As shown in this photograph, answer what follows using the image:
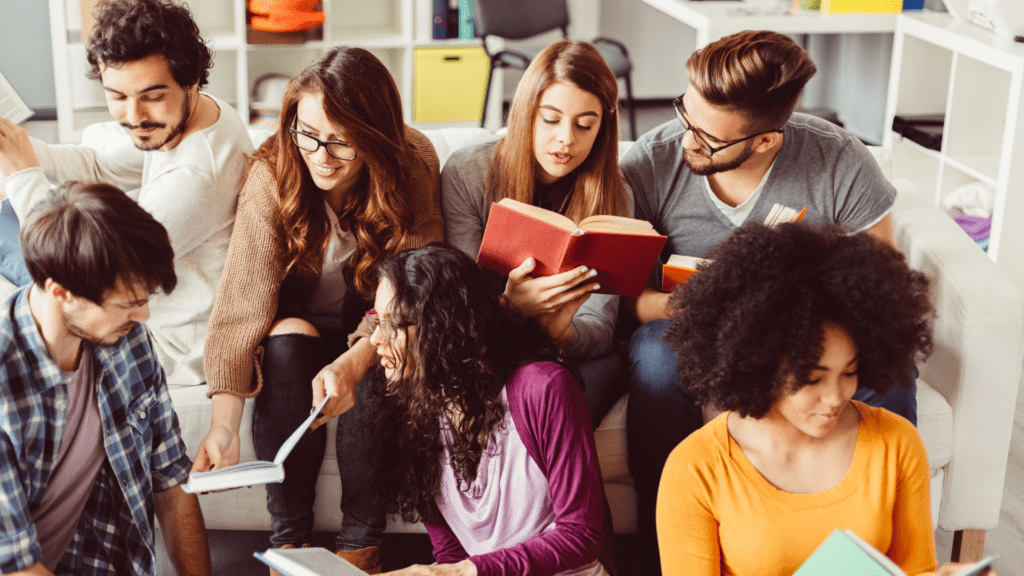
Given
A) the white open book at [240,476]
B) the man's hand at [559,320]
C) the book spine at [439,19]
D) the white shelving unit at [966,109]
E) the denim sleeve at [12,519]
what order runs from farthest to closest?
the book spine at [439,19], the white shelving unit at [966,109], the man's hand at [559,320], the white open book at [240,476], the denim sleeve at [12,519]

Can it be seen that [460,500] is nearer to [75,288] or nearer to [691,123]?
[75,288]

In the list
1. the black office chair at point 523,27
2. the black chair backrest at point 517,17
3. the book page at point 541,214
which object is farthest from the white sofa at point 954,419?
the black chair backrest at point 517,17

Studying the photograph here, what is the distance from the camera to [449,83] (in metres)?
4.45

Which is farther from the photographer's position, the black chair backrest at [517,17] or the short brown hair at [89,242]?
the black chair backrest at [517,17]

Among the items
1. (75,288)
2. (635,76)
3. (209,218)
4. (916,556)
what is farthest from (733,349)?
(635,76)

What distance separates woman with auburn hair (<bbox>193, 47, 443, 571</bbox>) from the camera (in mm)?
1743

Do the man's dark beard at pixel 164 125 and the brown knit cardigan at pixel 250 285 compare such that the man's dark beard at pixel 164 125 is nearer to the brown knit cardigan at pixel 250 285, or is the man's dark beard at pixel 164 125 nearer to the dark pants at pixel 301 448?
the brown knit cardigan at pixel 250 285

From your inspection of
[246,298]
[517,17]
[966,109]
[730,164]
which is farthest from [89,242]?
[517,17]

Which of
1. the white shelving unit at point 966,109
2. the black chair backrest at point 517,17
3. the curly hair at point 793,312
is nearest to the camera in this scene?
the curly hair at point 793,312

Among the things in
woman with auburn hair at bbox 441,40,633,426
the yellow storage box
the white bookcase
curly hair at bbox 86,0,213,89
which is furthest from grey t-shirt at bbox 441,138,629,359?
the yellow storage box

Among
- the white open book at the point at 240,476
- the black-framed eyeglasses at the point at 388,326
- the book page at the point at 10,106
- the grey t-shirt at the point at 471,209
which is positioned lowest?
the white open book at the point at 240,476

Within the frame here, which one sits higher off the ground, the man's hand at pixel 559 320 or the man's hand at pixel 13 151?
the man's hand at pixel 13 151

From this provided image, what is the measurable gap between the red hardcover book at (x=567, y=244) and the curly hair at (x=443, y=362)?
0.13 metres

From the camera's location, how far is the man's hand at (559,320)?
5.67ft
